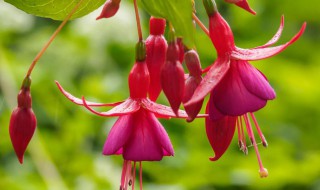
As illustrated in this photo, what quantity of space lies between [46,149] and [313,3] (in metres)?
1.62

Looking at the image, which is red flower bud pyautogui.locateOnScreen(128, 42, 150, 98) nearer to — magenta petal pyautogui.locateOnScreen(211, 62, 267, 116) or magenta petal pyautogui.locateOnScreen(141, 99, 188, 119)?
magenta petal pyautogui.locateOnScreen(141, 99, 188, 119)

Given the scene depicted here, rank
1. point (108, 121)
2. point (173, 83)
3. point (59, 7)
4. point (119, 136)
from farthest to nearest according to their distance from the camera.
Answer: point (108, 121)
point (59, 7)
point (119, 136)
point (173, 83)

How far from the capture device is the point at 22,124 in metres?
1.29

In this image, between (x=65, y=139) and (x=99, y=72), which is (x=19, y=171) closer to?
(x=65, y=139)

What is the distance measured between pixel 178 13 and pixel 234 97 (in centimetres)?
16

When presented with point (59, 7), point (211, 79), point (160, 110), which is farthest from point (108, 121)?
point (211, 79)

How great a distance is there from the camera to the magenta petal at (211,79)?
1132 millimetres

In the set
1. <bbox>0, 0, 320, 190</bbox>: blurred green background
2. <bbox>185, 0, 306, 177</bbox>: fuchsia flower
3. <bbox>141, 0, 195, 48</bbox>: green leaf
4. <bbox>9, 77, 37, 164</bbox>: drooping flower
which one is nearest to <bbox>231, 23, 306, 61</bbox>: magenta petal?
<bbox>185, 0, 306, 177</bbox>: fuchsia flower

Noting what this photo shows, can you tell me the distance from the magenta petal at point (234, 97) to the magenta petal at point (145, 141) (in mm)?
120

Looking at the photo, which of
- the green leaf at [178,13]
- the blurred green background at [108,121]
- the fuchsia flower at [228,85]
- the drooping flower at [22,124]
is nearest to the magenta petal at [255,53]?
the fuchsia flower at [228,85]

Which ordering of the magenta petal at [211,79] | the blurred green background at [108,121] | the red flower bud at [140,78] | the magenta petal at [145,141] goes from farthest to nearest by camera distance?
the blurred green background at [108,121] < the red flower bud at [140,78] < the magenta petal at [145,141] < the magenta petal at [211,79]

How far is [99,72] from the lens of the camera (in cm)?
293

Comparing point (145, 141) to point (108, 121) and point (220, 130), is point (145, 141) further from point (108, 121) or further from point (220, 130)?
point (108, 121)

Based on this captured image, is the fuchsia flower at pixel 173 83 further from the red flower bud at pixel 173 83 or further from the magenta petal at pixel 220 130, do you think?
the magenta petal at pixel 220 130
